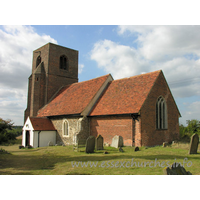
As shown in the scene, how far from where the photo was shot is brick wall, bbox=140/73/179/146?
16.0 m

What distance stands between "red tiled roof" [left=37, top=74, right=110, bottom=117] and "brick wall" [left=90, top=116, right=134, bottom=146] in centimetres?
232

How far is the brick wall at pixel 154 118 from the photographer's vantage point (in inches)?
631

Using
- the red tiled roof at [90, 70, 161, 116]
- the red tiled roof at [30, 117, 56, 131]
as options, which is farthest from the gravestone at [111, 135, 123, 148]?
the red tiled roof at [30, 117, 56, 131]

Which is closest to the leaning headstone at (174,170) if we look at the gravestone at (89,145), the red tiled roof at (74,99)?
the gravestone at (89,145)

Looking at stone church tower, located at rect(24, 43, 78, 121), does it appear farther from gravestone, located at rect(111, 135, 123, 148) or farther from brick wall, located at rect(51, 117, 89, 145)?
gravestone, located at rect(111, 135, 123, 148)

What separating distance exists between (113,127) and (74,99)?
7556 mm

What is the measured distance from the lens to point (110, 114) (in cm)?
1734

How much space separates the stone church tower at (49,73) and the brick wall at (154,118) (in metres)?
16.8

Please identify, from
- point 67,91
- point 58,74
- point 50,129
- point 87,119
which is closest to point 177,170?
point 87,119

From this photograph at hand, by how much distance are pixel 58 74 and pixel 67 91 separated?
15.5 ft

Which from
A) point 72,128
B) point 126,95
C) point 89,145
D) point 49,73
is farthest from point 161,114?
point 49,73

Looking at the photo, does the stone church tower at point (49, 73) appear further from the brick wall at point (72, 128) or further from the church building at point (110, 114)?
the brick wall at point (72, 128)

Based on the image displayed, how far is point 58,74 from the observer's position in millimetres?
29719

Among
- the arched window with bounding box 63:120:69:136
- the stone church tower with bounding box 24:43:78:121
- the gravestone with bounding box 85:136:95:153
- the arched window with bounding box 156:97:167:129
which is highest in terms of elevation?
the stone church tower with bounding box 24:43:78:121
